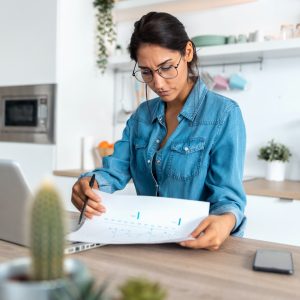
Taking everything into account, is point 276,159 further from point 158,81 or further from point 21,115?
point 21,115

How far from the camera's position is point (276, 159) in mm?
2412

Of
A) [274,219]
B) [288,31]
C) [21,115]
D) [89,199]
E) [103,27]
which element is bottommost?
[274,219]

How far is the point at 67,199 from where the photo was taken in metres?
2.68

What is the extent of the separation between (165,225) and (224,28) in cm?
201

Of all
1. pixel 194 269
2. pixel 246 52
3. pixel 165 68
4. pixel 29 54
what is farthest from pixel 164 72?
pixel 29 54

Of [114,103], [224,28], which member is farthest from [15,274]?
[114,103]

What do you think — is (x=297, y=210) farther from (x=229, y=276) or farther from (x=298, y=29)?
(x=229, y=276)

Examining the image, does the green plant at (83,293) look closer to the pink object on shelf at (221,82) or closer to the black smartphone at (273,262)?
the black smartphone at (273,262)

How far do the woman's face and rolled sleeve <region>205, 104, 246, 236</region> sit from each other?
191 mm

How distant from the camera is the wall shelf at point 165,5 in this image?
2.62 metres

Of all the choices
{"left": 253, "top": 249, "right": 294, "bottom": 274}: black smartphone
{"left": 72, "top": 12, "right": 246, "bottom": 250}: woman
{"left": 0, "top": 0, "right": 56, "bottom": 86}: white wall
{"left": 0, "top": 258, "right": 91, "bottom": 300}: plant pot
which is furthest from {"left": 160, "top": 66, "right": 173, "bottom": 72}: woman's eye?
{"left": 0, "top": 0, "right": 56, "bottom": 86}: white wall

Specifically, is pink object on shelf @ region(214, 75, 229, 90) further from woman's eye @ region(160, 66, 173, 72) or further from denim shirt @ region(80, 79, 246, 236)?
woman's eye @ region(160, 66, 173, 72)

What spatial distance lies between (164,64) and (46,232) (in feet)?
3.12

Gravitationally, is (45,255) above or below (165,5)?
below
